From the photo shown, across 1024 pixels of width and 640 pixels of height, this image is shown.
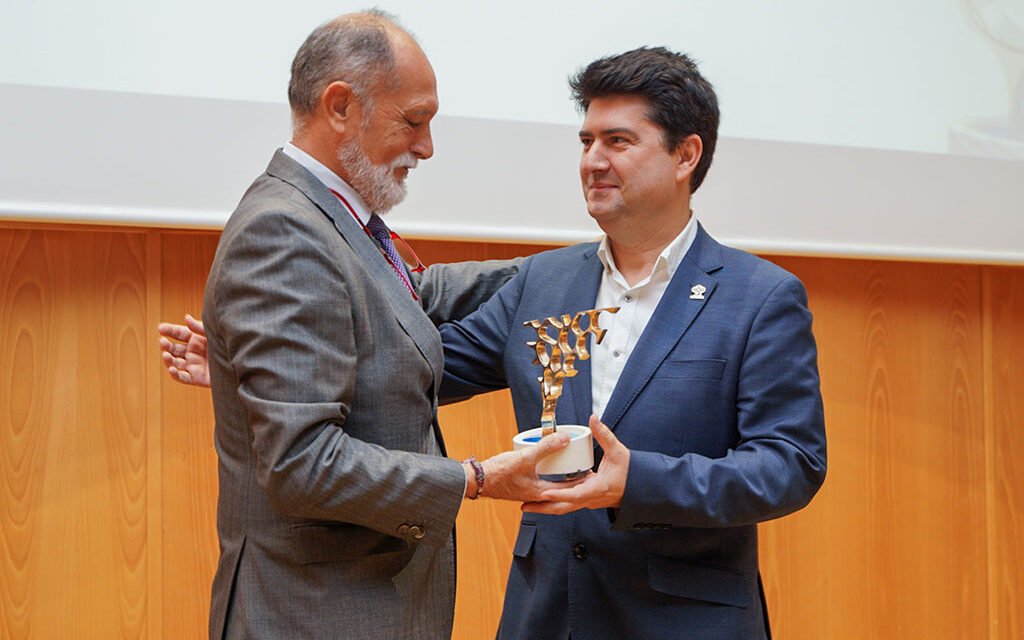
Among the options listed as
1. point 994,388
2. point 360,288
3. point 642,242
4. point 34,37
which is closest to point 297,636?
point 360,288

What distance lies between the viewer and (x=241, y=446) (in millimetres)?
1476

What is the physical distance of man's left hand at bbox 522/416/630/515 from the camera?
4.99 feet

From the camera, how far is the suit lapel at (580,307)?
173 cm

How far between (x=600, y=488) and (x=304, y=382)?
47 cm

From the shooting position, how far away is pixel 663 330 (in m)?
1.71

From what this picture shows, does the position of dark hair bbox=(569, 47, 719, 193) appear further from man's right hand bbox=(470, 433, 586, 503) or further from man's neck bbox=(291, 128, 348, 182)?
man's right hand bbox=(470, 433, 586, 503)

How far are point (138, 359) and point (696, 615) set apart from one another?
1337 mm

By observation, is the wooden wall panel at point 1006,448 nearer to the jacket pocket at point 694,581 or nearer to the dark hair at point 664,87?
the dark hair at point 664,87

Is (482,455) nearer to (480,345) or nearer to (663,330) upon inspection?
(480,345)

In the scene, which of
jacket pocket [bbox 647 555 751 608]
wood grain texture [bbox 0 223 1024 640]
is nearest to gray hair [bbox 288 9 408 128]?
jacket pocket [bbox 647 555 751 608]

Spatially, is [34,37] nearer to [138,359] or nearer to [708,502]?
[138,359]

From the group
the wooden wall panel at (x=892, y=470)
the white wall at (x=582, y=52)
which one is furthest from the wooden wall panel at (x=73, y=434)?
the wooden wall panel at (x=892, y=470)

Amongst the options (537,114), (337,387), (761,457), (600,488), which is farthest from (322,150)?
(537,114)

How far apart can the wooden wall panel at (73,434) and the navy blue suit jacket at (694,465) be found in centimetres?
101
